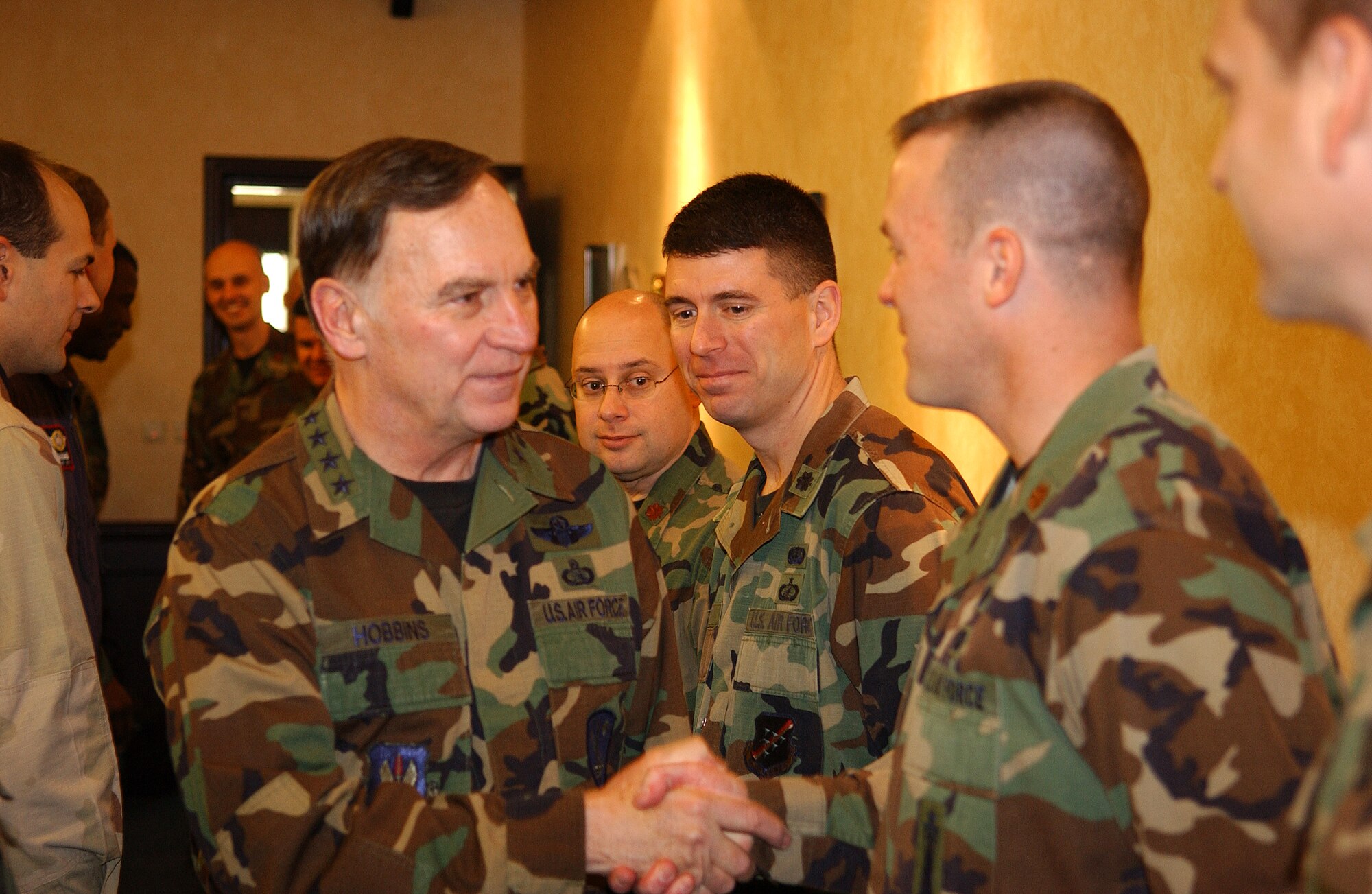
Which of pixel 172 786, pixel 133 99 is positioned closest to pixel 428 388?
pixel 172 786

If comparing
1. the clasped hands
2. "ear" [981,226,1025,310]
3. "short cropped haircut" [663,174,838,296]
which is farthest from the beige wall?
"ear" [981,226,1025,310]

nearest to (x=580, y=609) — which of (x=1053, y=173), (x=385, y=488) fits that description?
(x=385, y=488)

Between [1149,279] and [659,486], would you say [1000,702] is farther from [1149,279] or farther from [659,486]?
[659,486]

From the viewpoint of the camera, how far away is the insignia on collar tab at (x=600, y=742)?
164 centimetres

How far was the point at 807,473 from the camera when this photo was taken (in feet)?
6.77

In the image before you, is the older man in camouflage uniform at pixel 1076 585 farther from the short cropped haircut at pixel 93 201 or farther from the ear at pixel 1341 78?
the short cropped haircut at pixel 93 201

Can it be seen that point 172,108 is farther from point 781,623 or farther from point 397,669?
point 397,669

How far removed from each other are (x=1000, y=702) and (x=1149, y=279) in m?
1.34

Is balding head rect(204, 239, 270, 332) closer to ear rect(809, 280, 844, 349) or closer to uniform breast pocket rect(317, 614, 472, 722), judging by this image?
ear rect(809, 280, 844, 349)

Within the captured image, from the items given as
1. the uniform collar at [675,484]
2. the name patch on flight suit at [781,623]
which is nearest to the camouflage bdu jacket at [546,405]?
the uniform collar at [675,484]

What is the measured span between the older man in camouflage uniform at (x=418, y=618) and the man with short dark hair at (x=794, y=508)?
276 millimetres

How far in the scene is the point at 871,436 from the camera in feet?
6.68

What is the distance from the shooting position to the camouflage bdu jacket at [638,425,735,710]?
255cm

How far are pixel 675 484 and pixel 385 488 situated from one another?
142 cm
